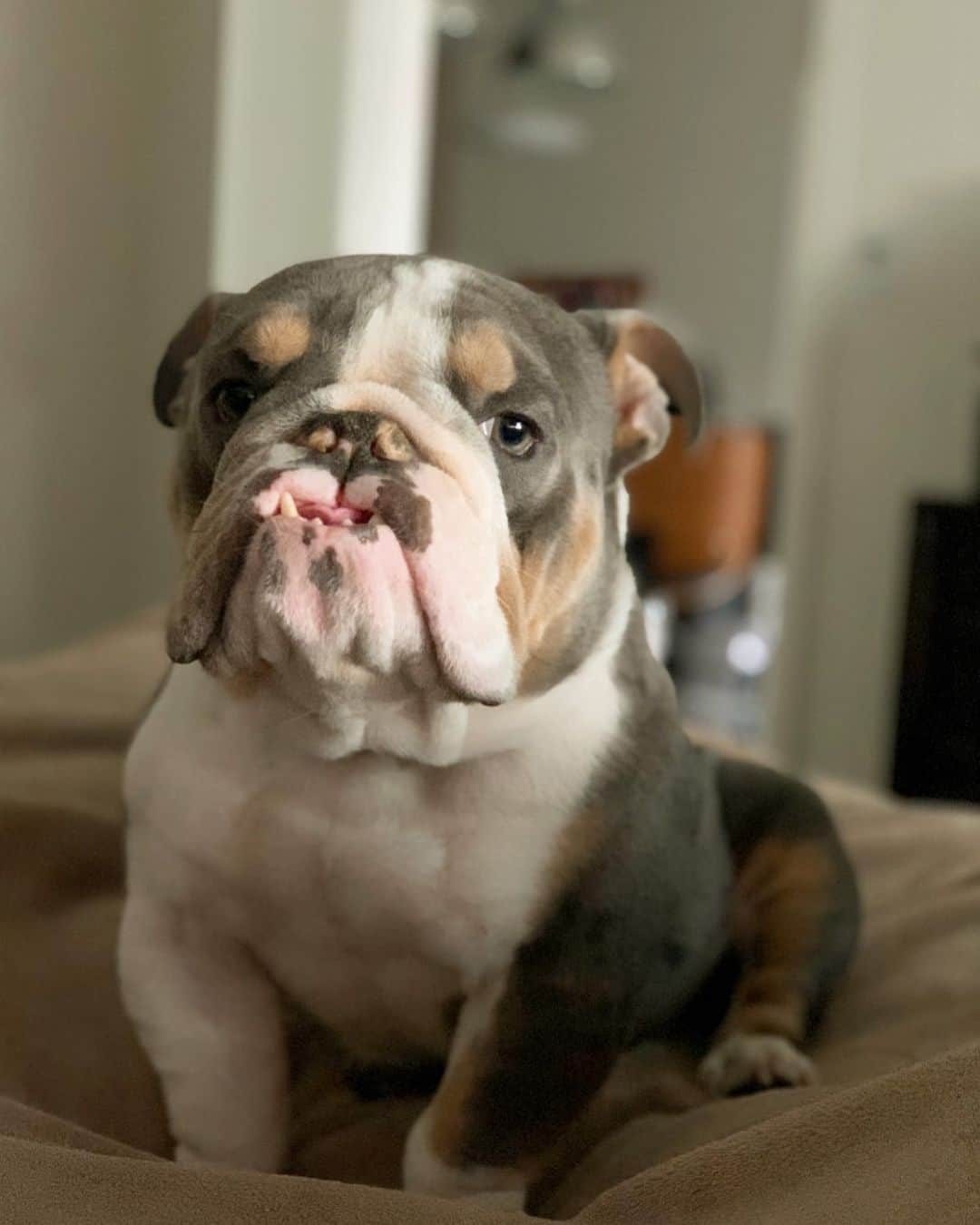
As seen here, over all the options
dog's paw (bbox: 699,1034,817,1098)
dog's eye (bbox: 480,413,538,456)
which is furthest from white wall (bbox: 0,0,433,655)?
dog's paw (bbox: 699,1034,817,1098)

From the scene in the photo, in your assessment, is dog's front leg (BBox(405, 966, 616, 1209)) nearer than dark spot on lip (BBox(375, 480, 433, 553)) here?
No

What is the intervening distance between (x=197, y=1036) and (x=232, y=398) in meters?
0.40

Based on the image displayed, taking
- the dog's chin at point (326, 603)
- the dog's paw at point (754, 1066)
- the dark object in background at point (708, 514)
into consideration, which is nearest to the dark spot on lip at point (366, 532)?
the dog's chin at point (326, 603)

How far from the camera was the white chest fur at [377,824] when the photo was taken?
81 cm

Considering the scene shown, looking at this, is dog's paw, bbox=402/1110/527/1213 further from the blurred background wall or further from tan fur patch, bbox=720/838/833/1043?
the blurred background wall

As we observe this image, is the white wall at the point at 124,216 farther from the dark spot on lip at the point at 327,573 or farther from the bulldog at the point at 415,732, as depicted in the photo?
the dark spot on lip at the point at 327,573

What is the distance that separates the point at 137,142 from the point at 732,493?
2856mm

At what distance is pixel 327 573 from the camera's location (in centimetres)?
66

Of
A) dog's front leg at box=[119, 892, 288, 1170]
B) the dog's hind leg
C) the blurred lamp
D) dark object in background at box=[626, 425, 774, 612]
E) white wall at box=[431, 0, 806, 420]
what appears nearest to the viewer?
dog's front leg at box=[119, 892, 288, 1170]

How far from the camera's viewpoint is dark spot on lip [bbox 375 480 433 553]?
674 millimetres

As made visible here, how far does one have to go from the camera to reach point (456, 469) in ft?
2.39

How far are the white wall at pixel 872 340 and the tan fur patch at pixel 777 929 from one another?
257 cm

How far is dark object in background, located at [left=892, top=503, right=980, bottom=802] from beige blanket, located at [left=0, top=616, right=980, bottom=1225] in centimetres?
156

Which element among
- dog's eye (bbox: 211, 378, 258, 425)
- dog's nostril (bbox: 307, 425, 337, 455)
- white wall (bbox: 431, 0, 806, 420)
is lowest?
dog's nostril (bbox: 307, 425, 337, 455)
